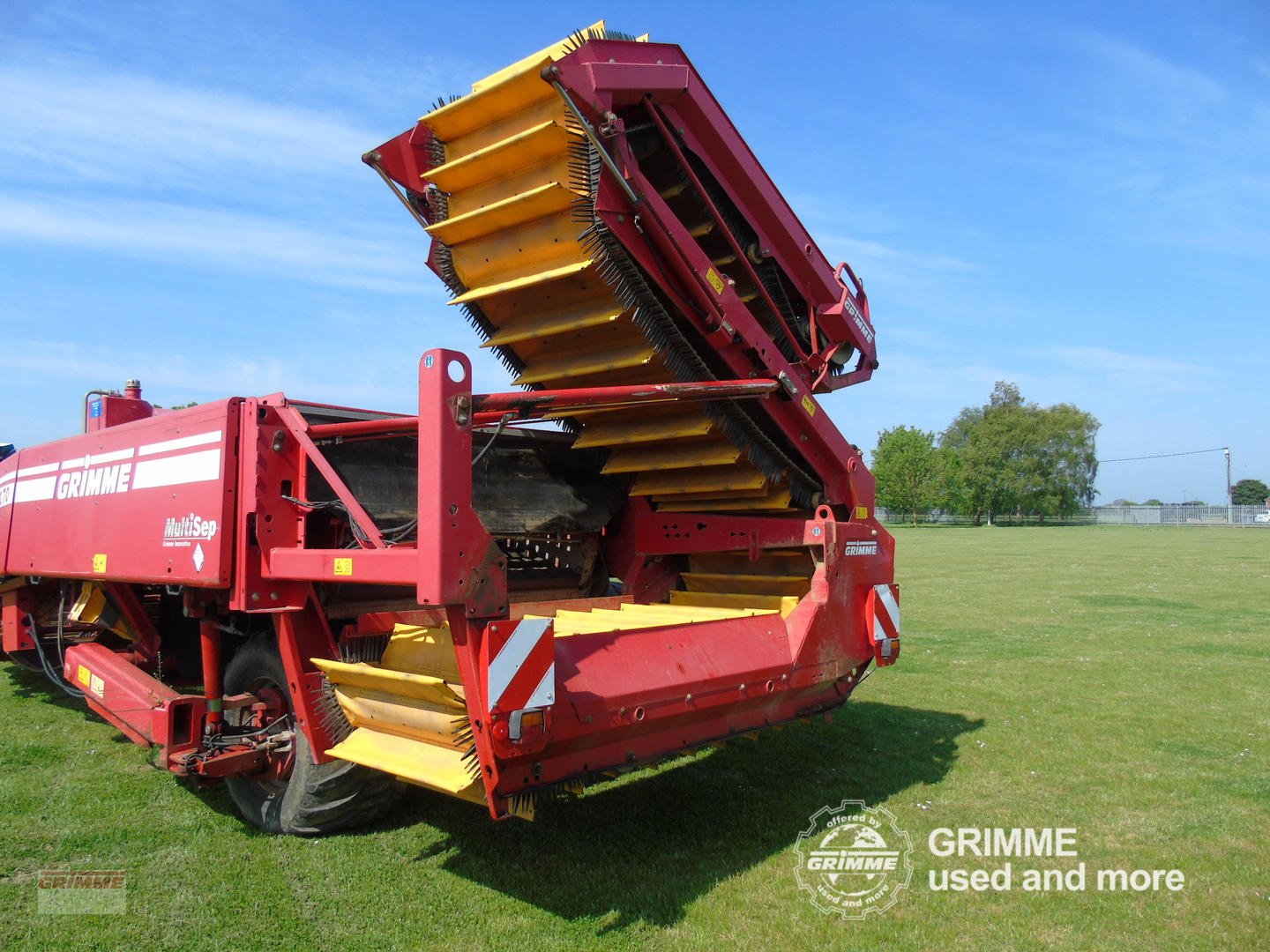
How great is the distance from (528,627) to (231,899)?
187 centimetres

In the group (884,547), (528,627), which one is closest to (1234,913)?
(884,547)

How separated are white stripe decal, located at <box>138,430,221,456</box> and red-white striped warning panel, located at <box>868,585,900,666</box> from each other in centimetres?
347

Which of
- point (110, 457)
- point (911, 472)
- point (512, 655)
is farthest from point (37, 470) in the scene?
point (911, 472)

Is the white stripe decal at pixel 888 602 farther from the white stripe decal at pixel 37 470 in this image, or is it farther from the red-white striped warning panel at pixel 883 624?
the white stripe decal at pixel 37 470

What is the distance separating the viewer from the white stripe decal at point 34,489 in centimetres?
597

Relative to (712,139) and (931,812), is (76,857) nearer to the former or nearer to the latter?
(931,812)

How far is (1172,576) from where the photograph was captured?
19.0 metres

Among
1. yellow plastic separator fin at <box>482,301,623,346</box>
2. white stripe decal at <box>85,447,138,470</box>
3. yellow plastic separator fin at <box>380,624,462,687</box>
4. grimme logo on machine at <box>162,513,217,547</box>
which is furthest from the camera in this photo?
white stripe decal at <box>85,447,138,470</box>

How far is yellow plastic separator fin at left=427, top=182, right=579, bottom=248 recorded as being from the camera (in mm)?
4016

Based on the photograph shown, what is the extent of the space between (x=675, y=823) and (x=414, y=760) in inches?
70.3

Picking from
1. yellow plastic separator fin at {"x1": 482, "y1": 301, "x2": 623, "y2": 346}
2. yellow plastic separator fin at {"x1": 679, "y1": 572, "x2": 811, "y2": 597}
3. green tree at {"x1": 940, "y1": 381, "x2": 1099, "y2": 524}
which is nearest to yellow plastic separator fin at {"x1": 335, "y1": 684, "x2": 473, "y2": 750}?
yellow plastic separator fin at {"x1": 482, "y1": 301, "x2": 623, "y2": 346}

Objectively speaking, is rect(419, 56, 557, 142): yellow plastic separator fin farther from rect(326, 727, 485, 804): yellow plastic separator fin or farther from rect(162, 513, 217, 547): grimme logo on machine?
rect(326, 727, 485, 804): yellow plastic separator fin

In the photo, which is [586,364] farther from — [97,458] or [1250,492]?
[1250,492]

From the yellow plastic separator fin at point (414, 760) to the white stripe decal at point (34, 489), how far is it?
3.54 meters
